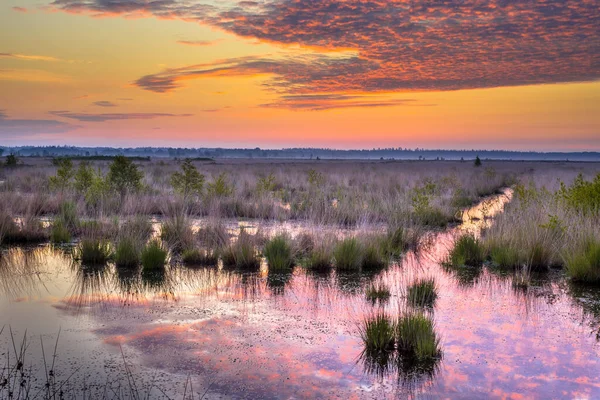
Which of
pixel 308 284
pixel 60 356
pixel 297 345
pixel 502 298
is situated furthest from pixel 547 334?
pixel 60 356

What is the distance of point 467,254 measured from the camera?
10633 mm

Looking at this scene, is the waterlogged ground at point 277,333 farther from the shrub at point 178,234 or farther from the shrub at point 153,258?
Result: the shrub at point 178,234

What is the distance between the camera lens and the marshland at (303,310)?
501cm

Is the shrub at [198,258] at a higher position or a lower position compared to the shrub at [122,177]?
lower

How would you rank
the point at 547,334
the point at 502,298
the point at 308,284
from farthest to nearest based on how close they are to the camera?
the point at 308,284 < the point at 502,298 < the point at 547,334

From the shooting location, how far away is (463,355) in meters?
5.67

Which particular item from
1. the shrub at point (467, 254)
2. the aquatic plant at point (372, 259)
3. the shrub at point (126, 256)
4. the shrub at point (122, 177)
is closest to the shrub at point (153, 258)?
the shrub at point (126, 256)

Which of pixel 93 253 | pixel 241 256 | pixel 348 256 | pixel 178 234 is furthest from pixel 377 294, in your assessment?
pixel 93 253

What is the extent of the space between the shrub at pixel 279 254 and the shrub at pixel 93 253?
3087 millimetres

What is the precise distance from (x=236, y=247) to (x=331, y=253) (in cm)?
181

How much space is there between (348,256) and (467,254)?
8.33 ft

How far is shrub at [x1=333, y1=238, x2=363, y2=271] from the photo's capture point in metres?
9.87

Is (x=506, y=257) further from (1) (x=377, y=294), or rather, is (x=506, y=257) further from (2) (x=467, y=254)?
(1) (x=377, y=294)

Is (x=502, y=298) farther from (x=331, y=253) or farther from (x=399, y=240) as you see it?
(x=399, y=240)
